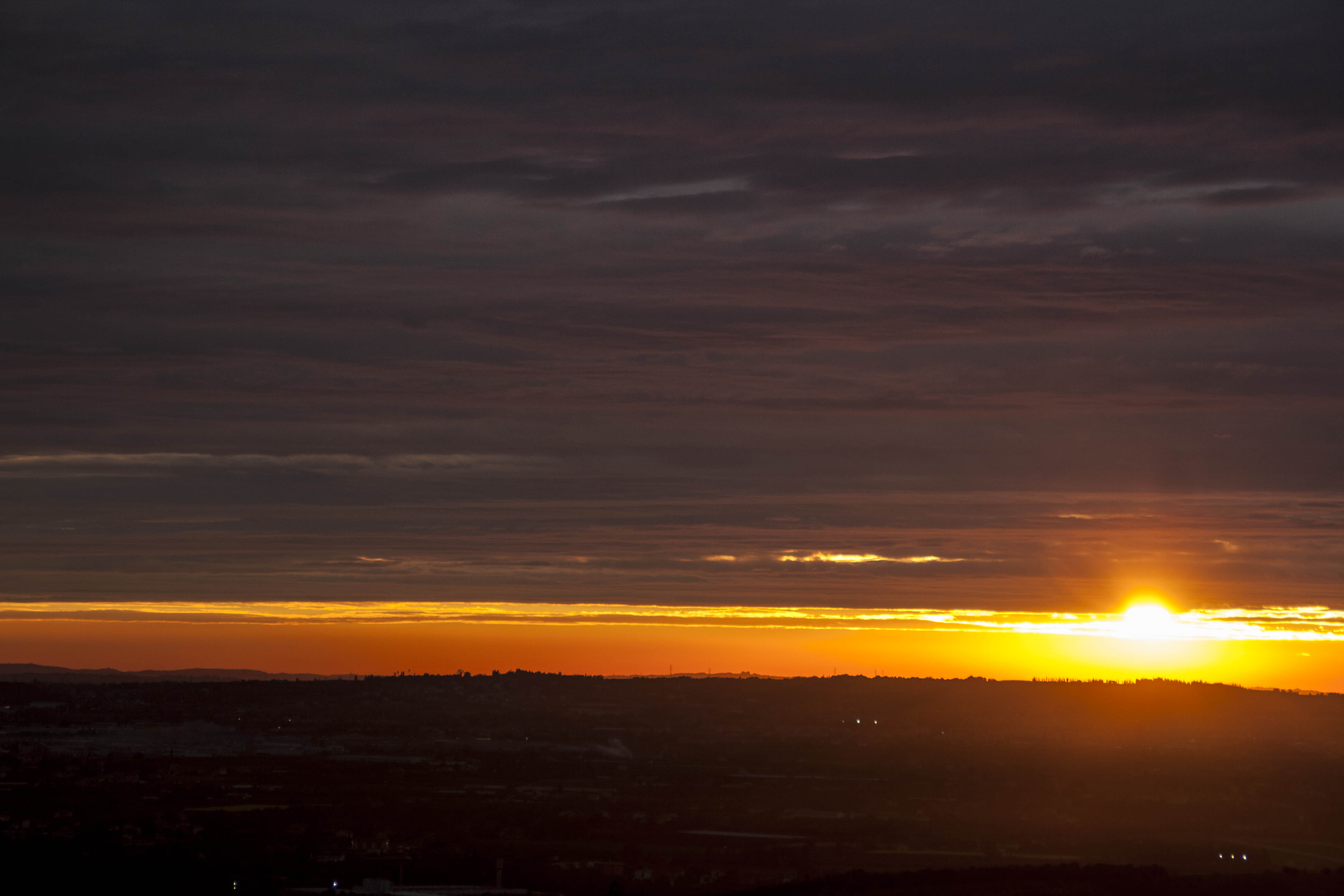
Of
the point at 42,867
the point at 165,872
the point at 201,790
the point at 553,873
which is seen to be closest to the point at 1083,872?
the point at 553,873

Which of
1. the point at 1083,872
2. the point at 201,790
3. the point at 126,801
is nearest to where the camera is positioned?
the point at 1083,872

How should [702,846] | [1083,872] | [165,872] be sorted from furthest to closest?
[702,846]
[165,872]
[1083,872]

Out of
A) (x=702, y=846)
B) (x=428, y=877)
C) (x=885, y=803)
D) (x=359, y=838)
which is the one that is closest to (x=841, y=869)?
(x=702, y=846)

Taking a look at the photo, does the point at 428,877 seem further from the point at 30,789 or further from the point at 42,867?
the point at 30,789

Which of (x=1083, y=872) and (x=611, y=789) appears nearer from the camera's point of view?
(x=1083, y=872)

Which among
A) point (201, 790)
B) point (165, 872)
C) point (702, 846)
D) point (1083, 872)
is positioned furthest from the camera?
point (201, 790)

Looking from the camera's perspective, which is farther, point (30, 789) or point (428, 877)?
point (30, 789)

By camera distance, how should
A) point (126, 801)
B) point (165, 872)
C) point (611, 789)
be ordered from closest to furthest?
1. point (165, 872)
2. point (126, 801)
3. point (611, 789)

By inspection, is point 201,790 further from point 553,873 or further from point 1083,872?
point 1083,872

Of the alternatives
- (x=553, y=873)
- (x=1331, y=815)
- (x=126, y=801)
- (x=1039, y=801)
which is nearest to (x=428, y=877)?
(x=553, y=873)
